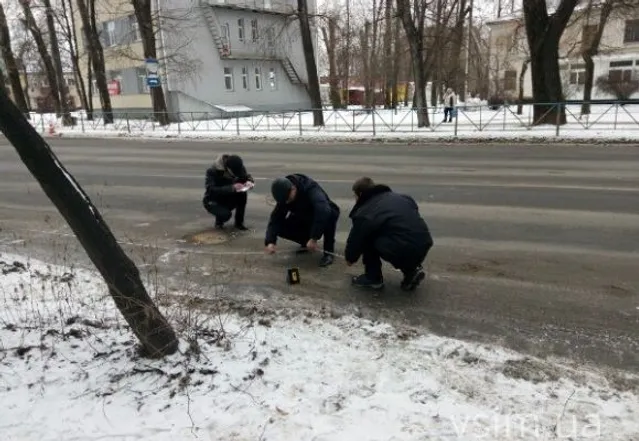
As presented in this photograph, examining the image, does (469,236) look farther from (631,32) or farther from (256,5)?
(631,32)

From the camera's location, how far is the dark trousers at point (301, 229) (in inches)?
232

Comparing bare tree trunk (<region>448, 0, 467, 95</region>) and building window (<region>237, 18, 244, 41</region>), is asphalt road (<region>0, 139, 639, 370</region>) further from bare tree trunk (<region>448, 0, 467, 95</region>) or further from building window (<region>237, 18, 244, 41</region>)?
building window (<region>237, 18, 244, 41</region>)

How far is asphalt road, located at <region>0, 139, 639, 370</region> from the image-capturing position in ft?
14.7

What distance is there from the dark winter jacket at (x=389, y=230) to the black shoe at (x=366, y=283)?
0.39 metres

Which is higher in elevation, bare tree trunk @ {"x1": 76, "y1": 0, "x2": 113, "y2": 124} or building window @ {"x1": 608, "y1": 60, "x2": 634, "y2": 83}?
bare tree trunk @ {"x1": 76, "y1": 0, "x2": 113, "y2": 124}

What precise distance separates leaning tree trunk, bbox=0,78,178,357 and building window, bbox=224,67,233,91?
1390 inches

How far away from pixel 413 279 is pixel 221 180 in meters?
3.47

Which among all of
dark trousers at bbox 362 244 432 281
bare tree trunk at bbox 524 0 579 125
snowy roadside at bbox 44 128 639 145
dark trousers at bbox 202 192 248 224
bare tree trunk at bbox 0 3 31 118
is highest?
bare tree trunk at bbox 0 3 31 118

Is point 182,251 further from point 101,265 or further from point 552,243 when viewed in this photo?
point 552,243

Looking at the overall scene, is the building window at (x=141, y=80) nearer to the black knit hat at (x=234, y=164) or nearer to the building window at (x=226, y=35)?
the building window at (x=226, y=35)

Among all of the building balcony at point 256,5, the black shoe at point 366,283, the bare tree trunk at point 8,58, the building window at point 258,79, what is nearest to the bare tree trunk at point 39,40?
the bare tree trunk at point 8,58

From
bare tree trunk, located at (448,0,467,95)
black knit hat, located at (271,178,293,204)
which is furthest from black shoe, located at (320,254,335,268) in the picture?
bare tree trunk, located at (448,0,467,95)

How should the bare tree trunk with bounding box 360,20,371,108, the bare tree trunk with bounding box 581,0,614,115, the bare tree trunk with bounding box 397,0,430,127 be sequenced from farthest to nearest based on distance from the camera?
the bare tree trunk with bounding box 360,20,371,108 < the bare tree trunk with bounding box 581,0,614,115 < the bare tree trunk with bounding box 397,0,430,127

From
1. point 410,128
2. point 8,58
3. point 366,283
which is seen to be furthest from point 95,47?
point 366,283
